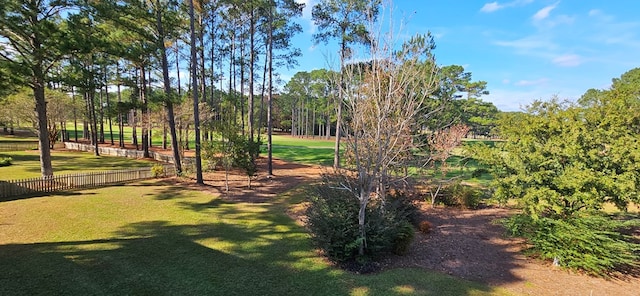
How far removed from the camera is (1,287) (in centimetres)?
498

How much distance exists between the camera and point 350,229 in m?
6.54

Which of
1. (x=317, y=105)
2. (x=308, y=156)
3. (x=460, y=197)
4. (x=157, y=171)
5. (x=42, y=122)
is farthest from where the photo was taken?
(x=317, y=105)

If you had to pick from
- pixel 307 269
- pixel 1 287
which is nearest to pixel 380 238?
pixel 307 269

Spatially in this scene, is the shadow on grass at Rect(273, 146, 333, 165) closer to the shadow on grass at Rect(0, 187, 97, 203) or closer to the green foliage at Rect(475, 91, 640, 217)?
the shadow on grass at Rect(0, 187, 97, 203)

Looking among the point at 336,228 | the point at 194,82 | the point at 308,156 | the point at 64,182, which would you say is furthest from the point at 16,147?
the point at 336,228

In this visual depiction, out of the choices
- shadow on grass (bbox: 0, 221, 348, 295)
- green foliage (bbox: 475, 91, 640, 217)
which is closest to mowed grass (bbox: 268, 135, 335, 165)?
shadow on grass (bbox: 0, 221, 348, 295)

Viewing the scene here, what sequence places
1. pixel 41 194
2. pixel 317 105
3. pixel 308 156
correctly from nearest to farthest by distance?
pixel 41 194, pixel 308 156, pixel 317 105

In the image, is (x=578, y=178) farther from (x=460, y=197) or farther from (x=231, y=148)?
(x=231, y=148)

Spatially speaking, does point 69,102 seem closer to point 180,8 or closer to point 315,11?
point 180,8

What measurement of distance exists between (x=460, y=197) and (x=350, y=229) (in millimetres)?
7163

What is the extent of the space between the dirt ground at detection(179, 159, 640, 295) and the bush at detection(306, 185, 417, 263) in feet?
1.65

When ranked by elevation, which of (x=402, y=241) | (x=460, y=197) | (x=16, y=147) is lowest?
(x=402, y=241)

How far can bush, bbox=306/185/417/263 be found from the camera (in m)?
6.46

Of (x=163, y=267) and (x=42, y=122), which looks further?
(x=42, y=122)
